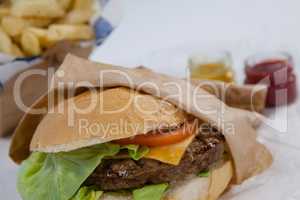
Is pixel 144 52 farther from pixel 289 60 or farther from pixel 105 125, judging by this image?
pixel 105 125

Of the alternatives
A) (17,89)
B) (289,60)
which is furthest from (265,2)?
→ (17,89)

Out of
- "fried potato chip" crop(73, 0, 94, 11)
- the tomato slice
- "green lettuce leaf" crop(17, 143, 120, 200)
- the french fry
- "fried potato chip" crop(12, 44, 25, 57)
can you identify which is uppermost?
"fried potato chip" crop(73, 0, 94, 11)

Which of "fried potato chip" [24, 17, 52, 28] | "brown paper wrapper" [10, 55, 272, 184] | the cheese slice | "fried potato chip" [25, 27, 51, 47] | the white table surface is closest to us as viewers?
the cheese slice

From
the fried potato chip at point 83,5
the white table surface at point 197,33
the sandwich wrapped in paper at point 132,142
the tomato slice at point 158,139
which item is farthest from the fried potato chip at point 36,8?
the tomato slice at point 158,139

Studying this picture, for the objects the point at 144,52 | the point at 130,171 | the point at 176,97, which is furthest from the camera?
the point at 144,52

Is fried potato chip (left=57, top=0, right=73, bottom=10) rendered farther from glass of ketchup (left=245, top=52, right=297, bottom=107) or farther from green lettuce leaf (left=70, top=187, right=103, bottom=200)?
green lettuce leaf (left=70, top=187, right=103, bottom=200)

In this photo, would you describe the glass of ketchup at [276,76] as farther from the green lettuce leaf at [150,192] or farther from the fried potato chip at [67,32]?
the green lettuce leaf at [150,192]

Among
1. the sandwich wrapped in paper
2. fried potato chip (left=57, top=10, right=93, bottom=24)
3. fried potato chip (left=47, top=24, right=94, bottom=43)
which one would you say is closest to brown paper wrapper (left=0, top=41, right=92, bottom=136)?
fried potato chip (left=47, top=24, right=94, bottom=43)
